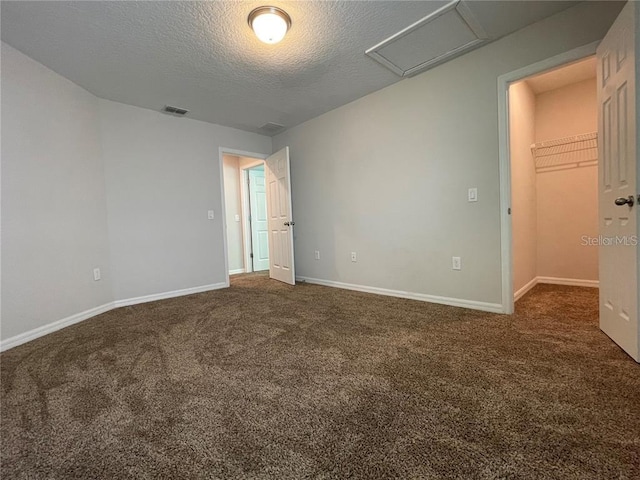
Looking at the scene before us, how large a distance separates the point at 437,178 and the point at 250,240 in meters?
3.76

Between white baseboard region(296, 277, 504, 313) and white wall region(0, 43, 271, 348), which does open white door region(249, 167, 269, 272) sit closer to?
white wall region(0, 43, 271, 348)

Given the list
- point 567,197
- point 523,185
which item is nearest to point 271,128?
point 523,185

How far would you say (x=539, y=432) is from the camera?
107cm

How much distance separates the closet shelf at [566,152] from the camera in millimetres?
3268

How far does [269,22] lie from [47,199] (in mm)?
2321

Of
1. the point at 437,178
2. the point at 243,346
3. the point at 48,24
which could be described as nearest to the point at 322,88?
the point at 437,178

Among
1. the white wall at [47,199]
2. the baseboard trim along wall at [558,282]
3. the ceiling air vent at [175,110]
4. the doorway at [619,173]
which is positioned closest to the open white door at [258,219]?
the ceiling air vent at [175,110]

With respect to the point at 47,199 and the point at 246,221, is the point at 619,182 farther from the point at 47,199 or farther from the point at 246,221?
the point at 246,221

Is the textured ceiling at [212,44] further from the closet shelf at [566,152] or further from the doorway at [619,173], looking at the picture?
the closet shelf at [566,152]

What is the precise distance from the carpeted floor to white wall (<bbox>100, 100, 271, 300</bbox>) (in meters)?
1.23

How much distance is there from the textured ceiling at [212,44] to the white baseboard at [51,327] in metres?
2.17

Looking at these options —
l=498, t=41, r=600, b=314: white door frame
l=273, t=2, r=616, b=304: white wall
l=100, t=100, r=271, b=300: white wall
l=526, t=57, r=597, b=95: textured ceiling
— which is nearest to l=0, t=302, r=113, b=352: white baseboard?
l=100, t=100, r=271, b=300: white wall

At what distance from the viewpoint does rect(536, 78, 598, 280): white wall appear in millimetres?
3297

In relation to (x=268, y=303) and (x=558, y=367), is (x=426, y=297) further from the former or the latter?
(x=268, y=303)
